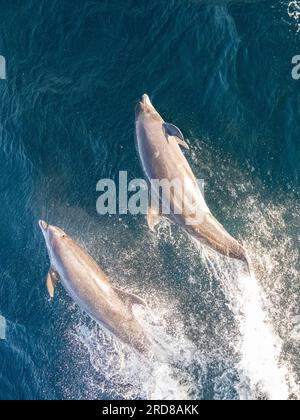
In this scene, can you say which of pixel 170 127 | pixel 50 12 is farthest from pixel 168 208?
pixel 50 12

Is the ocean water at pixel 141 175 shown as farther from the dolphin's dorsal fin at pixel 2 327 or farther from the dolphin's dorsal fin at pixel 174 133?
the dolphin's dorsal fin at pixel 174 133

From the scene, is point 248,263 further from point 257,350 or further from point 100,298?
point 100,298

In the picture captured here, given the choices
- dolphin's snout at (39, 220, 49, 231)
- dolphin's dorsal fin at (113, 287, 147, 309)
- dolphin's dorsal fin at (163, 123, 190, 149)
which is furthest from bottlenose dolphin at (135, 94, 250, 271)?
dolphin's snout at (39, 220, 49, 231)

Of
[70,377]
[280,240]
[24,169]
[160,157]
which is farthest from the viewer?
[24,169]

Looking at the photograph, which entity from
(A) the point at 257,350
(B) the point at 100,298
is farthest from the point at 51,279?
(A) the point at 257,350

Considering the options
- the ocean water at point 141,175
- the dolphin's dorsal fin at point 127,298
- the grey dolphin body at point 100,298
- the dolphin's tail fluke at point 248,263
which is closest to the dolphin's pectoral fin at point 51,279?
the grey dolphin body at point 100,298

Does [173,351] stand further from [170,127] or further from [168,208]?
[170,127]

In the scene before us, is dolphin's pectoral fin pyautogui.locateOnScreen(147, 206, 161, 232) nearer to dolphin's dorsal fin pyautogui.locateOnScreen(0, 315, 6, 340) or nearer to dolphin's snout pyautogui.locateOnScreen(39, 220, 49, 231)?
dolphin's snout pyautogui.locateOnScreen(39, 220, 49, 231)

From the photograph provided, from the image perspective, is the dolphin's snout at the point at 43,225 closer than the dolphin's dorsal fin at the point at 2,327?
Yes

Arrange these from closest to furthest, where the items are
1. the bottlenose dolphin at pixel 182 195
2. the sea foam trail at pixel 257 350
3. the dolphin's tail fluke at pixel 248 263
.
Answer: the bottlenose dolphin at pixel 182 195 < the dolphin's tail fluke at pixel 248 263 < the sea foam trail at pixel 257 350
